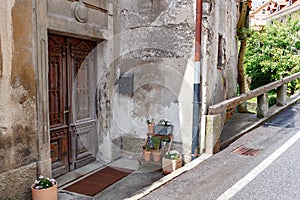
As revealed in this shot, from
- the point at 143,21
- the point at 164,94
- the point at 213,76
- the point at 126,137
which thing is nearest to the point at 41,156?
the point at 126,137

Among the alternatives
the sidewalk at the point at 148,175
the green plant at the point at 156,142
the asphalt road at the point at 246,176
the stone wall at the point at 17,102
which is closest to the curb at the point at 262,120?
the sidewalk at the point at 148,175

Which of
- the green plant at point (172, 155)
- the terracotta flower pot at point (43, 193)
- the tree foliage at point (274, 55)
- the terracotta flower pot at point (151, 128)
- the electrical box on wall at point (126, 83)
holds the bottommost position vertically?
the terracotta flower pot at point (43, 193)

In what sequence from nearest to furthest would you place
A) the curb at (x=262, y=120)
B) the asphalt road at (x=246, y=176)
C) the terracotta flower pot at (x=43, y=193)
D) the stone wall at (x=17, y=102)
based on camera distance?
the asphalt road at (x=246, y=176), the stone wall at (x=17, y=102), the terracotta flower pot at (x=43, y=193), the curb at (x=262, y=120)

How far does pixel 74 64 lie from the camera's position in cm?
545

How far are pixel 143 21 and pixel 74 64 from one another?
175 centimetres

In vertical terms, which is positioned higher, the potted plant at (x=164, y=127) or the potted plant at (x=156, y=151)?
the potted plant at (x=164, y=127)

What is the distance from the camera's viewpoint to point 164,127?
5.64 m

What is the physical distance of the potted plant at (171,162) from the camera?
5.31m

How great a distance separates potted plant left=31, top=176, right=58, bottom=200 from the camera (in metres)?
3.97

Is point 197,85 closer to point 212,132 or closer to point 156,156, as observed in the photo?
point 212,132

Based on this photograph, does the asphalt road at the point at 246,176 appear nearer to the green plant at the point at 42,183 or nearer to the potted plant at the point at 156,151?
the potted plant at the point at 156,151

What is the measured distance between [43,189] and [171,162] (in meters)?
2.39

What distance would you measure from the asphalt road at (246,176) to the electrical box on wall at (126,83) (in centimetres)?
236

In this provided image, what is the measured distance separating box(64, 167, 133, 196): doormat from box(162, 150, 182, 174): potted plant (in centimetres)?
81
